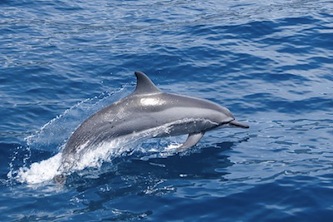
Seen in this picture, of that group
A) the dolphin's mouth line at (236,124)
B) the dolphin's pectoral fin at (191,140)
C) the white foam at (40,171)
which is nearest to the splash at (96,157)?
the white foam at (40,171)

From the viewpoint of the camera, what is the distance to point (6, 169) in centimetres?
1366

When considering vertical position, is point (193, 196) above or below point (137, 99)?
below

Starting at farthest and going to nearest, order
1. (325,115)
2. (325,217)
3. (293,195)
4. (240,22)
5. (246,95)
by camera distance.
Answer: (240,22) → (246,95) → (325,115) → (293,195) → (325,217)

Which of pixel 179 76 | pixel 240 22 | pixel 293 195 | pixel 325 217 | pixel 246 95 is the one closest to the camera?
pixel 325 217

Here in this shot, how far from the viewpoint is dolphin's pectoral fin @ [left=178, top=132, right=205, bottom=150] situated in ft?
47.2

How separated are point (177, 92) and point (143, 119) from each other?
4037 millimetres

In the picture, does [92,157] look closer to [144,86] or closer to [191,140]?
[144,86]

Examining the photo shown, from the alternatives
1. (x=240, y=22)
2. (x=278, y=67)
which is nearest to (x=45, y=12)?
(x=240, y=22)

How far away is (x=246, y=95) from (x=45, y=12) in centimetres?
967

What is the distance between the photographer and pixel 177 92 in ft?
58.8

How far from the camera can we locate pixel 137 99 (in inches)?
549

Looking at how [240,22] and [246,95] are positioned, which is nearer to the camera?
[246,95]

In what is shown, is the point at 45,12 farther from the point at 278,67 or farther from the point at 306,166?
the point at 306,166

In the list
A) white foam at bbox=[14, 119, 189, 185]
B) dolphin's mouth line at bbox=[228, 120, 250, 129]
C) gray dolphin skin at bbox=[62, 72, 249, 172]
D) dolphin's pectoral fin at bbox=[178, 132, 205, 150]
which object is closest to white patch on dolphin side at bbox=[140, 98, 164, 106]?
gray dolphin skin at bbox=[62, 72, 249, 172]
